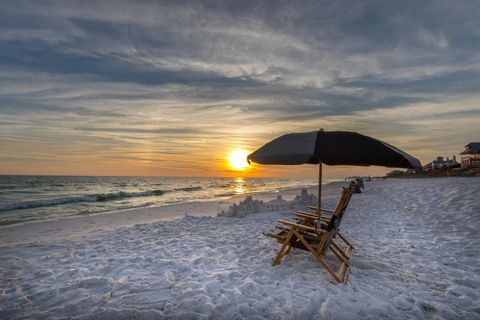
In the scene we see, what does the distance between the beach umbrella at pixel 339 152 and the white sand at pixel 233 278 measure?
6.11 ft

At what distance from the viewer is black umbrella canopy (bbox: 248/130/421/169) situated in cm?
372

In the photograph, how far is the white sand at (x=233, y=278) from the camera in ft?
10.8

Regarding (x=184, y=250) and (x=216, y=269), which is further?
(x=184, y=250)

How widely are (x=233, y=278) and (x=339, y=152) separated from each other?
2614mm

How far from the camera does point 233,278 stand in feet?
13.6

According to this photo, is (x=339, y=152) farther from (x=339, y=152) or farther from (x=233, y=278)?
(x=233, y=278)

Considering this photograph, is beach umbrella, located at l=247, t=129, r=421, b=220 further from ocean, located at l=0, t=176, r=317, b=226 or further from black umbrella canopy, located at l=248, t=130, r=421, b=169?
ocean, located at l=0, t=176, r=317, b=226

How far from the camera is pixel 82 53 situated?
10.5 meters

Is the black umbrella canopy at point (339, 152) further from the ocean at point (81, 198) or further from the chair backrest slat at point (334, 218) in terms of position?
the ocean at point (81, 198)

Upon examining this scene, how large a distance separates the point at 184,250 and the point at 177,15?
787 centimetres

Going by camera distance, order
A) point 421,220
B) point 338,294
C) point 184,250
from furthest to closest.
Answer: point 421,220 → point 184,250 → point 338,294

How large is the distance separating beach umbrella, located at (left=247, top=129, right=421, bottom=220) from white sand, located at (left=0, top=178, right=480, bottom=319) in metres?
1.86

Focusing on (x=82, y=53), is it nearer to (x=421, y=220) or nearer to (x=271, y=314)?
(x=271, y=314)

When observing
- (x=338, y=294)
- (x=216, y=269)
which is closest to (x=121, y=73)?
(x=216, y=269)
